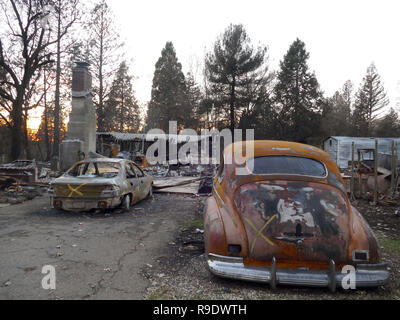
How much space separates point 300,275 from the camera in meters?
2.64

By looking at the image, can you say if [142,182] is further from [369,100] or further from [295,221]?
[369,100]

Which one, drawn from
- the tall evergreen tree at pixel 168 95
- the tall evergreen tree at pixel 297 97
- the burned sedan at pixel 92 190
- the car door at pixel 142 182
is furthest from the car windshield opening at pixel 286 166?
the tall evergreen tree at pixel 168 95

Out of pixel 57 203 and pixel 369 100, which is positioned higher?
pixel 369 100

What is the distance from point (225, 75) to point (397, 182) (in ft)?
67.3

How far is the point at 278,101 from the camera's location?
32.4 metres

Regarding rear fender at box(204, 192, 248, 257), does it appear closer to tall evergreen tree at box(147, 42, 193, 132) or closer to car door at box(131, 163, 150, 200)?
car door at box(131, 163, 150, 200)

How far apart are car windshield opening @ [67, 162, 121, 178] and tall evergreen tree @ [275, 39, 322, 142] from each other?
2768cm

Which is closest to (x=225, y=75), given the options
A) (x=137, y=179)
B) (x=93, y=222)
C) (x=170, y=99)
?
(x=170, y=99)

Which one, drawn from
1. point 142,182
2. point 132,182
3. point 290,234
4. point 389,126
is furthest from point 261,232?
point 389,126

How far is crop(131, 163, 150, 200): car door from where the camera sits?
303 inches

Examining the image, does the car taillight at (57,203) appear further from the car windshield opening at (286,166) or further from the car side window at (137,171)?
the car windshield opening at (286,166)

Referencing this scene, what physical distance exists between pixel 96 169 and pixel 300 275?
5.91 m

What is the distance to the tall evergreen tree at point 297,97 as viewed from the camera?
31.5 m

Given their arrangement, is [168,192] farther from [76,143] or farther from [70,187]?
[76,143]
